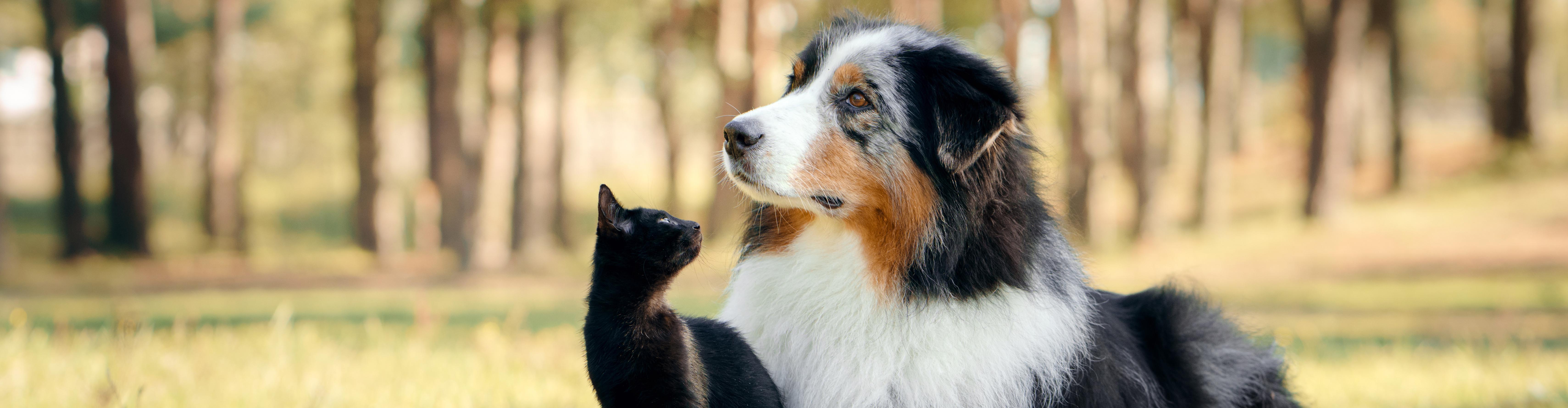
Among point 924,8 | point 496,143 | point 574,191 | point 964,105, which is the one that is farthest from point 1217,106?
point 964,105

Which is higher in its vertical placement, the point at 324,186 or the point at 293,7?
the point at 293,7

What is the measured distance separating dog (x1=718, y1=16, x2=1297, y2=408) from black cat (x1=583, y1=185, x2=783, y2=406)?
1.28 ft

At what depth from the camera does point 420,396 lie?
4980 mm

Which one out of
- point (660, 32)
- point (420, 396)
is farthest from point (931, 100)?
point (660, 32)

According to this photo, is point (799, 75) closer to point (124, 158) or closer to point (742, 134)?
point (742, 134)

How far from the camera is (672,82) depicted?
23062 millimetres

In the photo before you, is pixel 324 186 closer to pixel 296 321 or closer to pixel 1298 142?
pixel 296 321

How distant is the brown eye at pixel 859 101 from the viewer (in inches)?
140

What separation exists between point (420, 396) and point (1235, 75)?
24.9 meters

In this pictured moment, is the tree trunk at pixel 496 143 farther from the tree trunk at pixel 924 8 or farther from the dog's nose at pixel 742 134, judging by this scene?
the dog's nose at pixel 742 134

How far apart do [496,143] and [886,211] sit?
14.8m

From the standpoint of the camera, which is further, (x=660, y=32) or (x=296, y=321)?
(x=660, y=32)

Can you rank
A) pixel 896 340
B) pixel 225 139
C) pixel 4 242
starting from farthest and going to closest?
pixel 225 139
pixel 4 242
pixel 896 340

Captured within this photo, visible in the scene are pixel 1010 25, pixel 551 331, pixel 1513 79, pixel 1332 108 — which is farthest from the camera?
pixel 1513 79
